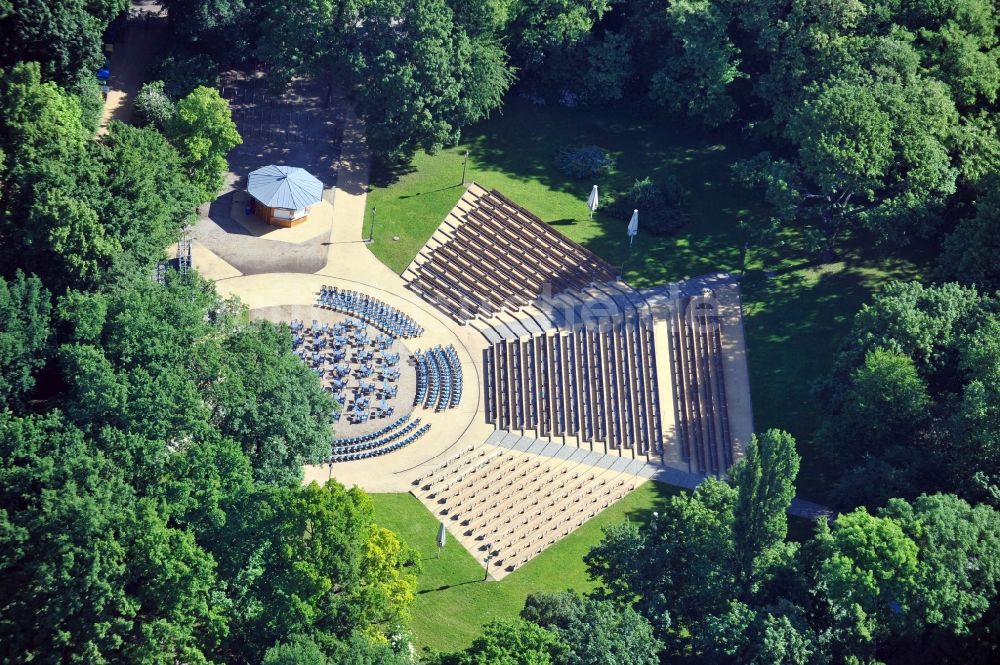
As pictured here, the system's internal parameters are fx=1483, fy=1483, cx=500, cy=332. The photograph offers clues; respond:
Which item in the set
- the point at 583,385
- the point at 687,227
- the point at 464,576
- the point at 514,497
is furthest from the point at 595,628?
the point at 687,227

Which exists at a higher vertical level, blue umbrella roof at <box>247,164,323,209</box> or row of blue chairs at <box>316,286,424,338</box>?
blue umbrella roof at <box>247,164,323,209</box>

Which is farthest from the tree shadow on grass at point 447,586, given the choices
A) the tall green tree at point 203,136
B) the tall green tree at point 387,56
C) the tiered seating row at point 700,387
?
the tall green tree at point 387,56

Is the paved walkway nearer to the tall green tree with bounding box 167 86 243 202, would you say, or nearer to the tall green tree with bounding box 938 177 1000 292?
the tall green tree with bounding box 167 86 243 202

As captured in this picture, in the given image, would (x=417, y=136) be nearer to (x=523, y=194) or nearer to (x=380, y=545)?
(x=523, y=194)

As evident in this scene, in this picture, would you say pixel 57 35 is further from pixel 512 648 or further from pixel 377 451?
pixel 512 648

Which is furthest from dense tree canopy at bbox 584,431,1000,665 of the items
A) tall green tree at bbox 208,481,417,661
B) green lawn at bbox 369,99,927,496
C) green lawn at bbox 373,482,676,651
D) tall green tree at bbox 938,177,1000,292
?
tall green tree at bbox 938,177,1000,292
